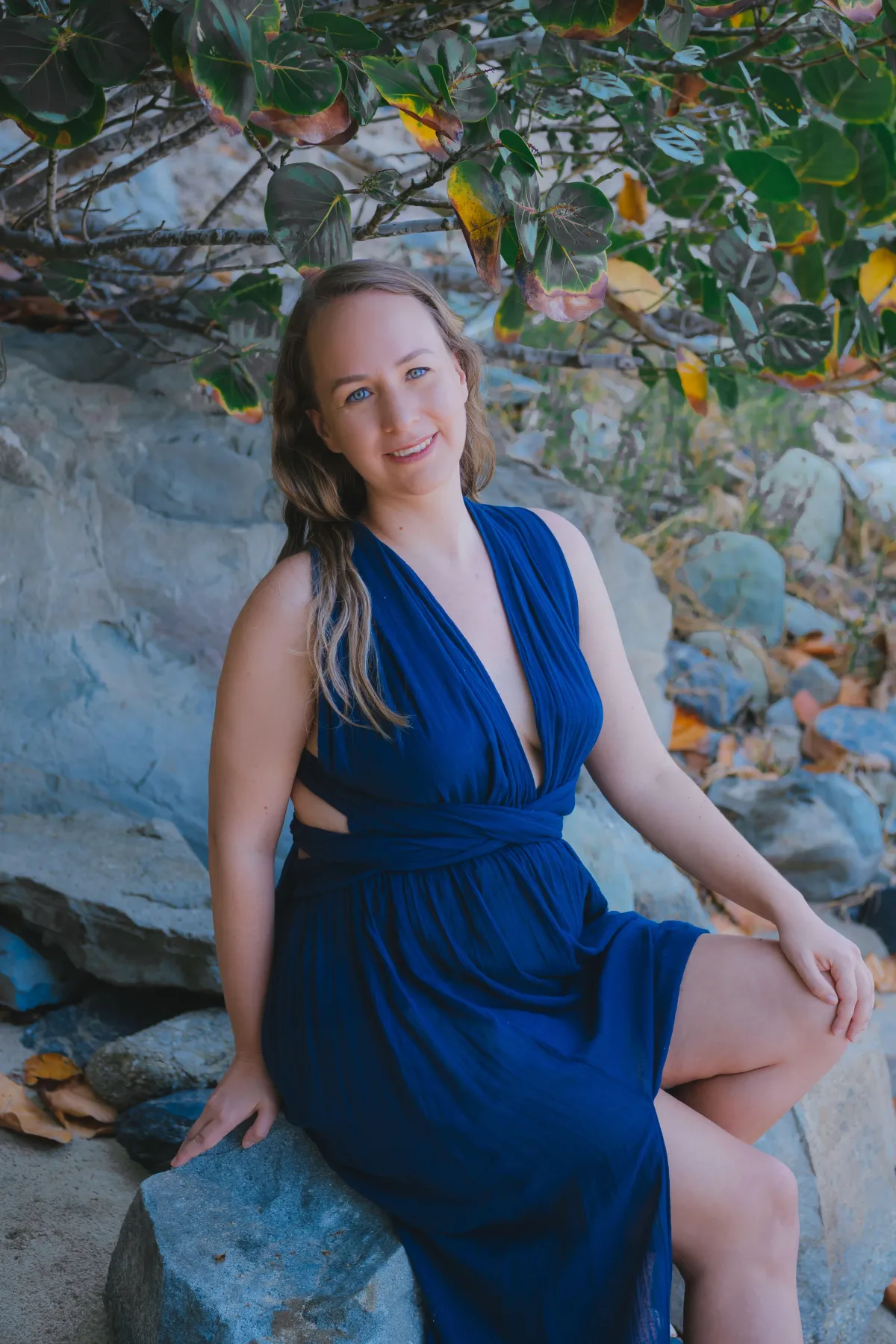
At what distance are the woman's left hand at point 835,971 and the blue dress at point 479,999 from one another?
171 mm

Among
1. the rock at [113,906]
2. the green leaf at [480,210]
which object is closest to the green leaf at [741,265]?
the green leaf at [480,210]

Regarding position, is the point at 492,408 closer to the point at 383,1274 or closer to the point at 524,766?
the point at 524,766

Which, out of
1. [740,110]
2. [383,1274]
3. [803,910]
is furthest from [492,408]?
[383,1274]

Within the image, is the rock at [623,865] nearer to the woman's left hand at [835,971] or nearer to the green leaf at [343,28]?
the woman's left hand at [835,971]

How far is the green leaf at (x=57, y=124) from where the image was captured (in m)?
1.56

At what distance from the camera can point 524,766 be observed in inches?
70.8

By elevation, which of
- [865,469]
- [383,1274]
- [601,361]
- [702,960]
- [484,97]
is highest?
[484,97]

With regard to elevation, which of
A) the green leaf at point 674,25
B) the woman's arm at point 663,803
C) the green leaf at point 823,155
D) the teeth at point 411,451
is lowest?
the woman's arm at point 663,803

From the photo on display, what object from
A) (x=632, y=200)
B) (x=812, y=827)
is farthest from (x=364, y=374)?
(x=812, y=827)

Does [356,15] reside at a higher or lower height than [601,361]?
higher

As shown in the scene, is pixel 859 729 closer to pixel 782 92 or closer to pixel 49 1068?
pixel 782 92

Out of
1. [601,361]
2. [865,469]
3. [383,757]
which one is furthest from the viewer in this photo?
[865,469]

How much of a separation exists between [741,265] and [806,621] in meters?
3.15

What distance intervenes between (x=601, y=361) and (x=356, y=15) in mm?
1621
